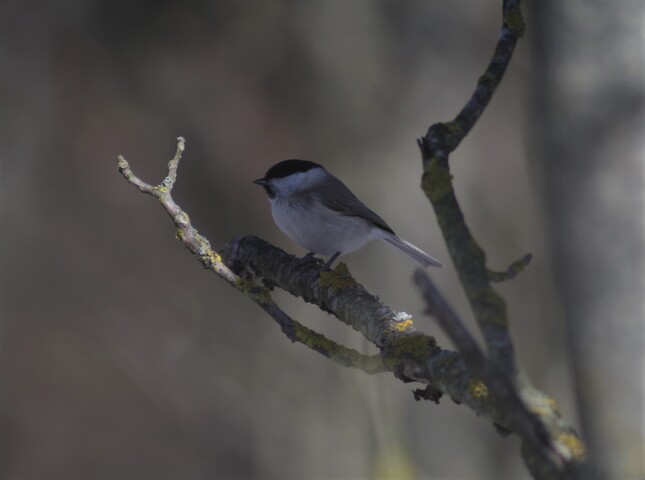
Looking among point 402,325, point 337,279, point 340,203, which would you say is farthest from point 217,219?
point 402,325

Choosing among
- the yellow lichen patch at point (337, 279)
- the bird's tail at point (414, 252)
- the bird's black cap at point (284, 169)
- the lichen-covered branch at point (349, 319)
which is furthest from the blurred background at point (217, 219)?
the yellow lichen patch at point (337, 279)

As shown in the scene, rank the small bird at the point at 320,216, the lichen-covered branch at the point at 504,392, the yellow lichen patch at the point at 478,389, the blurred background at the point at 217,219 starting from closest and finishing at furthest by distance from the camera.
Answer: the lichen-covered branch at the point at 504,392 < the yellow lichen patch at the point at 478,389 < the small bird at the point at 320,216 < the blurred background at the point at 217,219

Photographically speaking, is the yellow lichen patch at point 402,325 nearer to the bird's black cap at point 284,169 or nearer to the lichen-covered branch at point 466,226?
the lichen-covered branch at point 466,226

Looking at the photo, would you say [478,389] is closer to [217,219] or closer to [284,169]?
[284,169]

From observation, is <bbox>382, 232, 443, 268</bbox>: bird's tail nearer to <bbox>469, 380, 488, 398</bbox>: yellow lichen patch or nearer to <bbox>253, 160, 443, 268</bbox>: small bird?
<bbox>253, 160, 443, 268</bbox>: small bird

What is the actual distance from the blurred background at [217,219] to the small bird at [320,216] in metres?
1.70

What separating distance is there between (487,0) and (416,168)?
4.98 ft

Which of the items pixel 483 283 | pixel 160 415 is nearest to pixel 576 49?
pixel 483 283

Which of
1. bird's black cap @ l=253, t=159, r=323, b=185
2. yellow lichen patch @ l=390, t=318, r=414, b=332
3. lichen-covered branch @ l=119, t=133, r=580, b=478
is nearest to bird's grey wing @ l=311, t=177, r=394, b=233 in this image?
bird's black cap @ l=253, t=159, r=323, b=185

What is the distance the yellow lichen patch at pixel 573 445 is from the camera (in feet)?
3.06

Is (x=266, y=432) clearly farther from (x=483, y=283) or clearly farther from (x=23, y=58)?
(x=483, y=283)

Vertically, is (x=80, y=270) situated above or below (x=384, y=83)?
below

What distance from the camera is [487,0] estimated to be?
5.54 meters

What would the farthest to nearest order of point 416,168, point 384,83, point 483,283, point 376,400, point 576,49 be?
point 384,83 → point 416,168 → point 376,400 → point 576,49 → point 483,283
